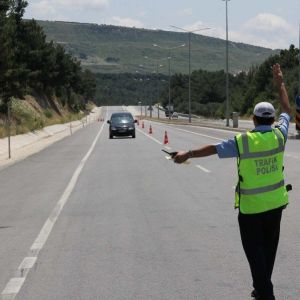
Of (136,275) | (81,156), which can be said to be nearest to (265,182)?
(136,275)

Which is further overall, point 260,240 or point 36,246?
point 36,246

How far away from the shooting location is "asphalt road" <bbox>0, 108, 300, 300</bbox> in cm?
689

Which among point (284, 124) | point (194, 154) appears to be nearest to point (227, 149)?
point (194, 154)

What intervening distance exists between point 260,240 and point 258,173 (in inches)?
21.1

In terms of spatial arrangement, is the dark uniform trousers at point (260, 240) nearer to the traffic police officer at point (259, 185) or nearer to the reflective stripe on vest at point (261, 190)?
the traffic police officer at point (259, 185)

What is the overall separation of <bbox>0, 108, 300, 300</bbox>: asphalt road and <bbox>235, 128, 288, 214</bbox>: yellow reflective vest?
3.69ft

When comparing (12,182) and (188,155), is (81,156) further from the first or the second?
(188,155)

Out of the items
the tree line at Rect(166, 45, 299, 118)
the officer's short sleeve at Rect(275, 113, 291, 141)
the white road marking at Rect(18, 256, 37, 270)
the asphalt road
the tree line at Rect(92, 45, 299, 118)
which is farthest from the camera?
the tree line at Rect(92, 45, 299, 118)

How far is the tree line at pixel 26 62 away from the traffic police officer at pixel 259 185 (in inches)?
1442

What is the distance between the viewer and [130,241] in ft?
30.7

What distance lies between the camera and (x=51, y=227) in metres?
10.7

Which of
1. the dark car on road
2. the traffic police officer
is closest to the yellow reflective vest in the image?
the traffic police officer

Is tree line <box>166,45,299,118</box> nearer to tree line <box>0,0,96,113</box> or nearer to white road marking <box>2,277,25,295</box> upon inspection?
tree line <box>0,0,96,113</box>

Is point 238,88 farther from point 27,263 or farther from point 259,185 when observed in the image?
point 259,185
